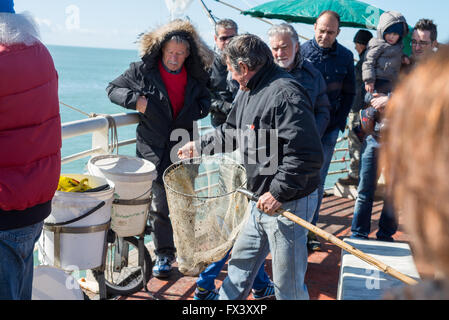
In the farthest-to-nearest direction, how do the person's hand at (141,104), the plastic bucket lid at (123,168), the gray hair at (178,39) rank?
the gray hair at (178,39) → the person's hand at (141,104) → the plastic bucket lid at (123,168)

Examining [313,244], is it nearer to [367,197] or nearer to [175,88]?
[367,197]

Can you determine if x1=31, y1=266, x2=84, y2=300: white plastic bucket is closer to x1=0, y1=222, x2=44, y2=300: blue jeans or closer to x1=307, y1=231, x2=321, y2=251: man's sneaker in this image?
x1=0, y1=222, x2=44, y2=300: blue jeans

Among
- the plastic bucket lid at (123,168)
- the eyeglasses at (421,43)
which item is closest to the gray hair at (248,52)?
the plastic bucket lid at (123,168)

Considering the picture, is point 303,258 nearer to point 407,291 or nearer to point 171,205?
point 171,205

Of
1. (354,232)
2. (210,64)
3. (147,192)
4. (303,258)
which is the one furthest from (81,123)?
(354,232)

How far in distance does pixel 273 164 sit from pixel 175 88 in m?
1.54

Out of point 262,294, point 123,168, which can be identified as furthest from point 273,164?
point 262,294

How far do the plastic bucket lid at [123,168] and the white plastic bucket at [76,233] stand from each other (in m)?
0.24

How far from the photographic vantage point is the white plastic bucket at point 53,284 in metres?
2.47

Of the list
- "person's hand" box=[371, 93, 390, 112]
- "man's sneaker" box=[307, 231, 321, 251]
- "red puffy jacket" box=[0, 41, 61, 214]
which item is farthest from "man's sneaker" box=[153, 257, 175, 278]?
"person's hand" box=[371, 93, 390, 112]

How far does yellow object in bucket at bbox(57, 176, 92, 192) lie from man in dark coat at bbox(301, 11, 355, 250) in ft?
7.22

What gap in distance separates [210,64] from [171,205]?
1.68 metres

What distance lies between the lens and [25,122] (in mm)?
1979

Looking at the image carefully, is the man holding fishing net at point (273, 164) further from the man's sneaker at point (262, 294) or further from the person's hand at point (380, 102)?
the person's hand at point (380, 102)
